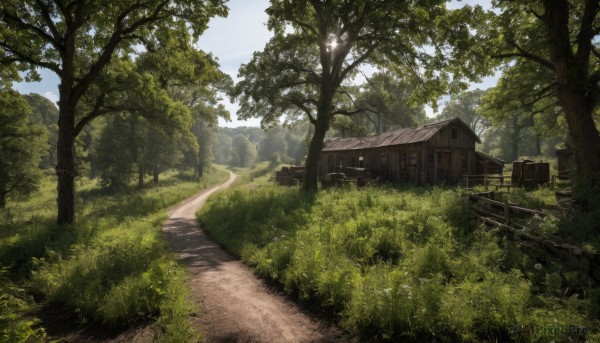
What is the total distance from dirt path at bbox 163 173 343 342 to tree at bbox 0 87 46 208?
23.4m

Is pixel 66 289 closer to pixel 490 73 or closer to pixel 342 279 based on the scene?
pixel 342 279

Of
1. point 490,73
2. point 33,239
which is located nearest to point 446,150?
point 490,73

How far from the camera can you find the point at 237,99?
67.9ft

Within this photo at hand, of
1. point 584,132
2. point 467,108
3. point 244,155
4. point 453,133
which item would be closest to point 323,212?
point 584,132

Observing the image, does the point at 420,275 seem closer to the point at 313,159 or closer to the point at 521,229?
the point at 521,229

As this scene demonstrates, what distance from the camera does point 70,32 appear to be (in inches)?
494

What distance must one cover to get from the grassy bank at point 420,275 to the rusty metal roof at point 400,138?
495 inches

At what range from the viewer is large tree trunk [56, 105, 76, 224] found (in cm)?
1316

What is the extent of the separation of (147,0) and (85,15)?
8.43ft

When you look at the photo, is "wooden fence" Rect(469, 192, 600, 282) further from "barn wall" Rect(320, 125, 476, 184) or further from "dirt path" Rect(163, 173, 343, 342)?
"barn wall" Rect(320, 125, 476, 184)

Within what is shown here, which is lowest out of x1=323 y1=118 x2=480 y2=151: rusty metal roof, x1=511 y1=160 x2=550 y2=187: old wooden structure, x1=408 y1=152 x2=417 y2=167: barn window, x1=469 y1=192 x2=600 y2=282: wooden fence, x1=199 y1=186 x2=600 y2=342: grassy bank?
x1=199 y1=186 x2=600 y2=342: grassy bank

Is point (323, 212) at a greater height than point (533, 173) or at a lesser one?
lesser

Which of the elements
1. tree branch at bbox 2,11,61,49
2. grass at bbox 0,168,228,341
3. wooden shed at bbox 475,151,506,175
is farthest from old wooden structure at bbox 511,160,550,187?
tree branch at bbox 2,11,61,49

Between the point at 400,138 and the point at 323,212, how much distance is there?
1581 cm
